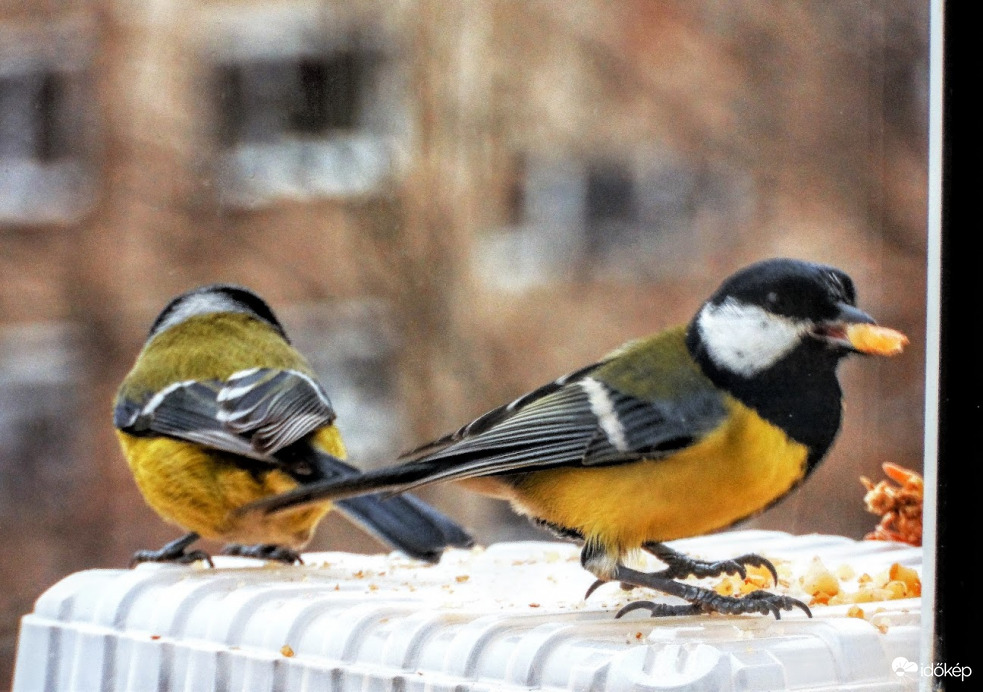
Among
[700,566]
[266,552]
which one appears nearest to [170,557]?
[266,552]

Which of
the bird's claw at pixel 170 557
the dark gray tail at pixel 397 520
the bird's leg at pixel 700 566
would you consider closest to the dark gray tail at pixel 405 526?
the dark gray tail at pixel 397 520

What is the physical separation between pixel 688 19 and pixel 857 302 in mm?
1331

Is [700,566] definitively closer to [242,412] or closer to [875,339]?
[875,339]

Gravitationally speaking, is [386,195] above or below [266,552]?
above

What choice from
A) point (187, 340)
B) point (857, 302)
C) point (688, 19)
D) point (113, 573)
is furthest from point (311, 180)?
point (857, 302)

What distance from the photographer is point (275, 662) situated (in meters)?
1.27

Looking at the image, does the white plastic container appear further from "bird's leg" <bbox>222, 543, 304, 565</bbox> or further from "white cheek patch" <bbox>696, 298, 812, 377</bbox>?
"white cheek patch" <bbox>696, 298, 812, 377</bbox>

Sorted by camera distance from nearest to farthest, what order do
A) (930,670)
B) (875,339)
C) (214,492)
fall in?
(930,670) → (875,339) → (214,492)

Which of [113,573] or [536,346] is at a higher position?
[536,346]

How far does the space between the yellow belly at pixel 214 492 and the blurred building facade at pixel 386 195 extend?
24 cm

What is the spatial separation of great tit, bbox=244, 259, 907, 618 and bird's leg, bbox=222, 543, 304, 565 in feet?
1.72

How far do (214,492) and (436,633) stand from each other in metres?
0.57

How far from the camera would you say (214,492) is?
1.65 meters

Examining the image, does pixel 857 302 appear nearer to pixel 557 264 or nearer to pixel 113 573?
pixel 113 573
